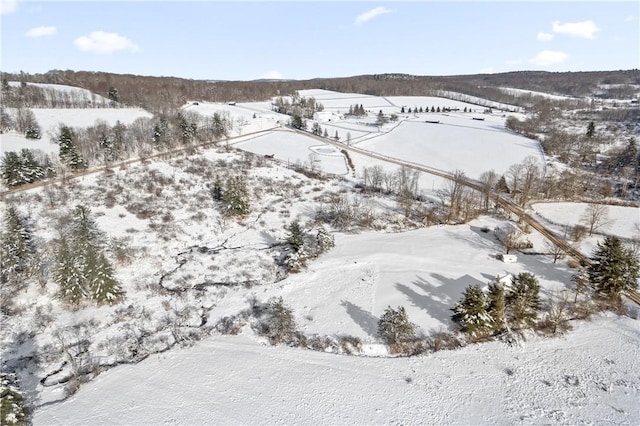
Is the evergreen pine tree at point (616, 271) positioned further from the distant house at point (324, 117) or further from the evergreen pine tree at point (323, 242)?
the distant house at point (324, 117)

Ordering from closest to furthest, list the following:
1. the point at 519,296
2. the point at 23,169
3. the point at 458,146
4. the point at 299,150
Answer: the point at 519,296 → the point at 23,169 → the point at 299,150 → the point at 458,146

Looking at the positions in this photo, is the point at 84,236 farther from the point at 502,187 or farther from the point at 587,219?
the point at 502,187

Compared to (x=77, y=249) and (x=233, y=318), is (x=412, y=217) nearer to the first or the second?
(x=233, y=318)

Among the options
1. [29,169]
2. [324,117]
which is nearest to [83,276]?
[29,169]

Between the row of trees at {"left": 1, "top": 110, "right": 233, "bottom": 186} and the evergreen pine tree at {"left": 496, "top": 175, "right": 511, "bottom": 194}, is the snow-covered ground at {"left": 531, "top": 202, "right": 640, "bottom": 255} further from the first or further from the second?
the row of trees at {"left": 1, "top": 110, "right": 233, "bottom": 186}

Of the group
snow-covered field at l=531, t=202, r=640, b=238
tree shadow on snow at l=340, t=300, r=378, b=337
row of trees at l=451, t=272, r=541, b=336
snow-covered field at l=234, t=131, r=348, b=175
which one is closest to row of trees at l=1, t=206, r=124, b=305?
tree shadow on snow at l=340, t=300, r=378, b=337

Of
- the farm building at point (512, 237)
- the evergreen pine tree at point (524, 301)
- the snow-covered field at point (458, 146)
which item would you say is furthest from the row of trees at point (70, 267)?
the snow-covered field at point (458, 146)
